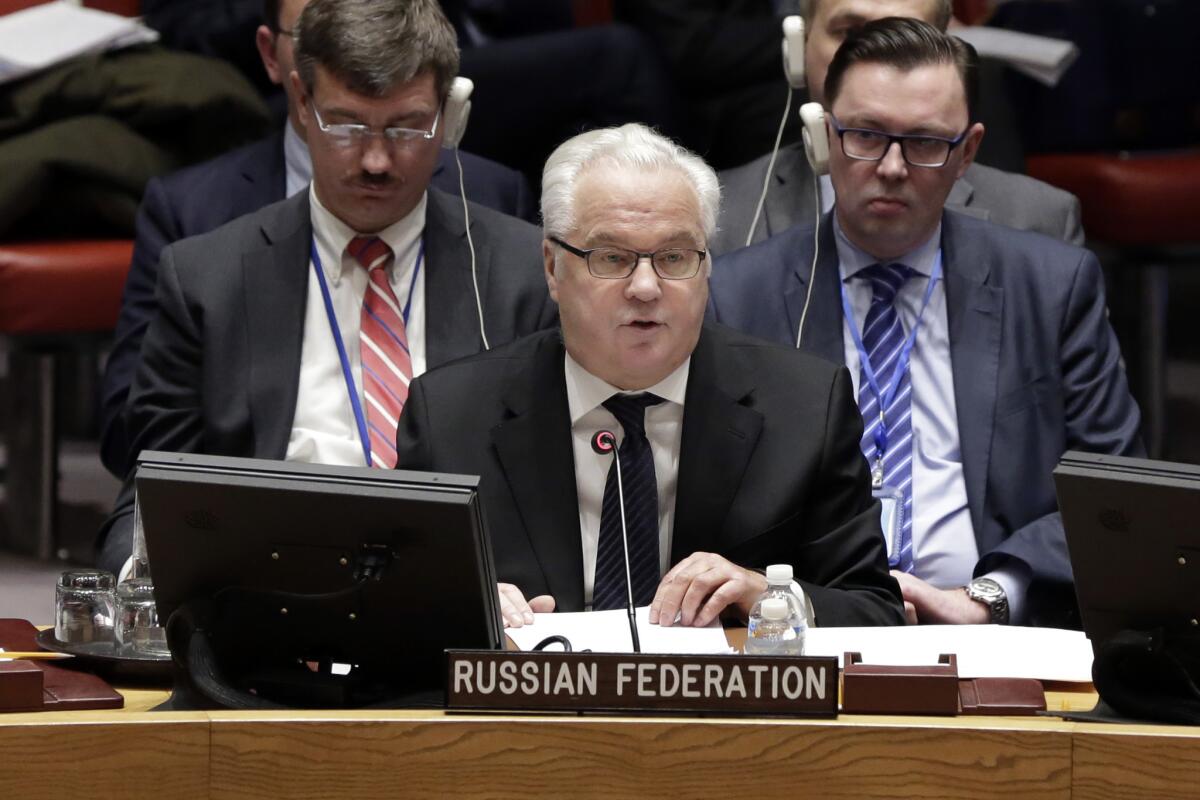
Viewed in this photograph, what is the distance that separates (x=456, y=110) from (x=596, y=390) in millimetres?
781

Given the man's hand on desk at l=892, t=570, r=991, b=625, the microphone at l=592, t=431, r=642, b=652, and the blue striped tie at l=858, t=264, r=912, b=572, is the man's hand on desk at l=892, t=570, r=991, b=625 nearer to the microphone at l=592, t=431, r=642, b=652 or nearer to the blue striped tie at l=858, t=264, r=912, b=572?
the blue striped tie at l=858, t=264, r=912, b=572

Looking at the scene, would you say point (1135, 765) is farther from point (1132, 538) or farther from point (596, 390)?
point (596, 390)

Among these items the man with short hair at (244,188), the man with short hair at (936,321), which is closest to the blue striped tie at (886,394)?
the man with short hair at (936,321)

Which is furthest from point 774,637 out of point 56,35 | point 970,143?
point 56,35

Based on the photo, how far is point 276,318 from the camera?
10.2 feet

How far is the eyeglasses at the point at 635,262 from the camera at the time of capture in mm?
2588

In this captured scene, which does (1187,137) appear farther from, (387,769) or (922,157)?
(387,769)

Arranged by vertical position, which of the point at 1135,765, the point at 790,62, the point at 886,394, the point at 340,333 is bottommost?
the point at 1135,765

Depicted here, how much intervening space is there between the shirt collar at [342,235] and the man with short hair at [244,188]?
42 cm

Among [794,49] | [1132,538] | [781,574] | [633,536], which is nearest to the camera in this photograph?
[1132,538]

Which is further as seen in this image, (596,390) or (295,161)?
(295,161)

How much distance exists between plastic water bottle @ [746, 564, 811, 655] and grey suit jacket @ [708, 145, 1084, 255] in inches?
54.2

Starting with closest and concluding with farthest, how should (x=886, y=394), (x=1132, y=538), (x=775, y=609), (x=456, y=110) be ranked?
(x=1132, y=538) < (x=775, y=609) < (x=886, y=394) < (x=456, y=110)

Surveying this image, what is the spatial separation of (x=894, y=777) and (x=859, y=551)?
85cm
